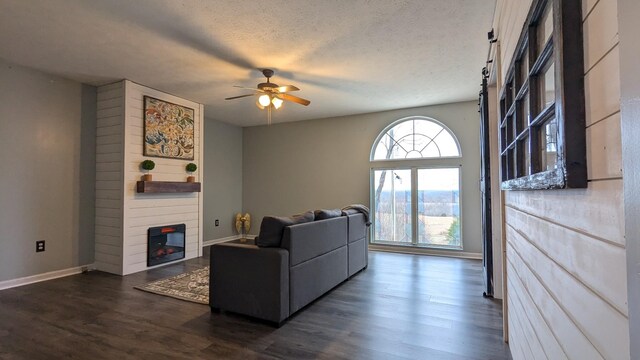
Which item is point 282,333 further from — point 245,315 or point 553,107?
point 553,107

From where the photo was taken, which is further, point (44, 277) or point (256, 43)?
point (44, 277)

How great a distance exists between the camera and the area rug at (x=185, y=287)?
3373mm

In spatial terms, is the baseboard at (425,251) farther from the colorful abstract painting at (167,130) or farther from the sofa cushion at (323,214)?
the colorful abstract painting at (167,130)

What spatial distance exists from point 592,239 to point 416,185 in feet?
17.0

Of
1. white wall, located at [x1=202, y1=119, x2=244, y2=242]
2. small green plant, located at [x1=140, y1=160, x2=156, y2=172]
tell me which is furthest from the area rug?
white wall, located at [x1=202, y1=119, x2=244, y2=242]

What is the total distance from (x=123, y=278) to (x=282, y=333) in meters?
2.83

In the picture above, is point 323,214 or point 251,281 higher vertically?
point 323,214

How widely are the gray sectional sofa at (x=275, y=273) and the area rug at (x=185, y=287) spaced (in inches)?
21.5

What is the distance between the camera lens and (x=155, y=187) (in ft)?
14.9

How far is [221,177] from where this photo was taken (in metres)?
6.97

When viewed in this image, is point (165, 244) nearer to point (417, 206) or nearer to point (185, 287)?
point (185, 287)

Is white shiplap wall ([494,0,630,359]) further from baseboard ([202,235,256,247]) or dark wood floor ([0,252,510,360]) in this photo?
baseboard ([202,235,256,247])

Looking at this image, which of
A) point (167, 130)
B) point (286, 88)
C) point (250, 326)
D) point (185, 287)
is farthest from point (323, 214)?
point (167, 130)

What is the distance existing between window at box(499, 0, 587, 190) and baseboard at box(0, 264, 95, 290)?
17.6 feet
